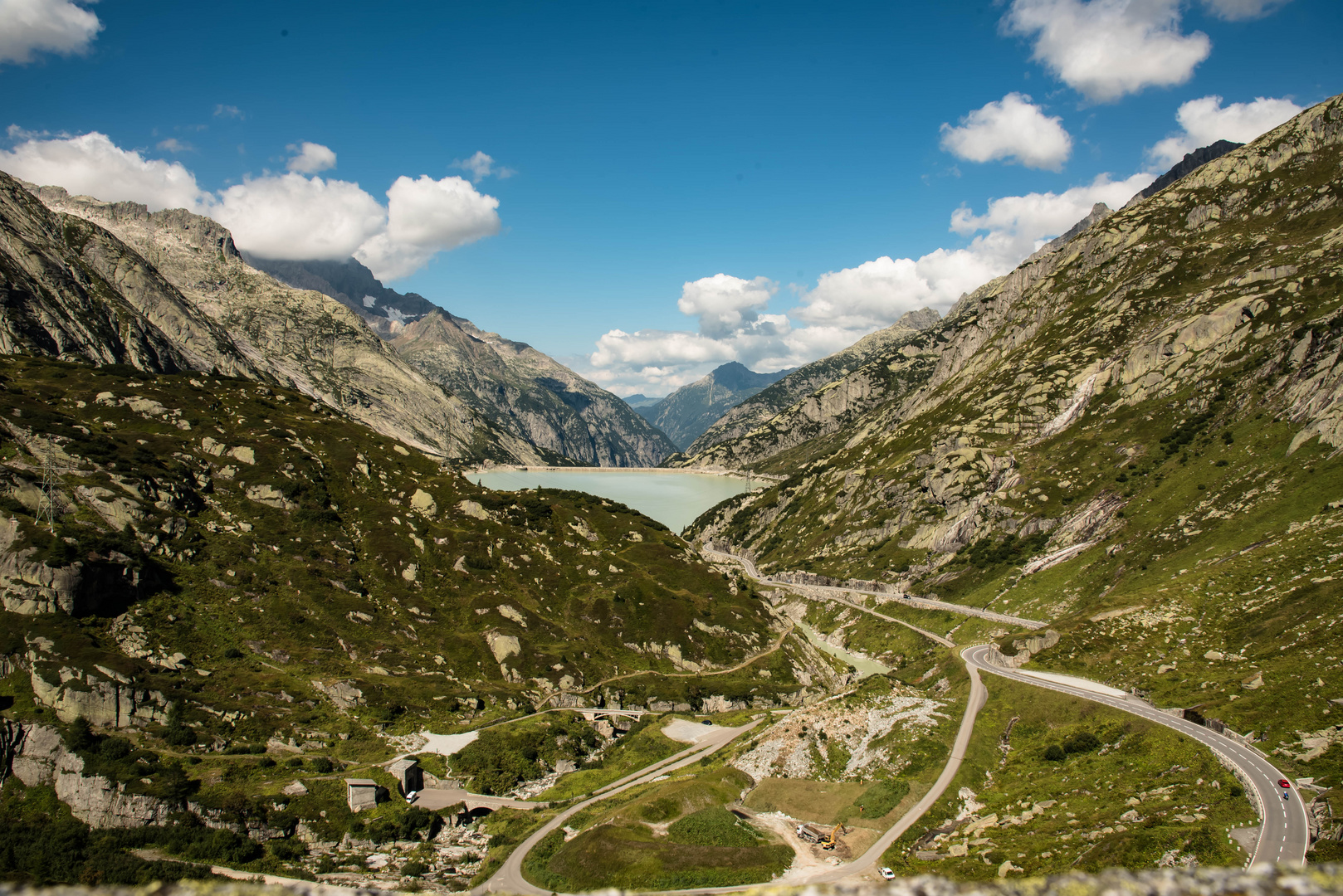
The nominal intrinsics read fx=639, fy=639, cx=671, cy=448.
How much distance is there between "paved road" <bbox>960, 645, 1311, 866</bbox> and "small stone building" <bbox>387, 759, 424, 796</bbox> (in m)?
63.6

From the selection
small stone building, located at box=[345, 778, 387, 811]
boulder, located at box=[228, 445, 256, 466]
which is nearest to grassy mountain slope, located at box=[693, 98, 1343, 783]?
small stone building, located at box=[345, 778, 387, 811]

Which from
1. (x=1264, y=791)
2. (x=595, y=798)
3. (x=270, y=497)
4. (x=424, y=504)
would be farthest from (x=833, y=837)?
(x=270, y=497)

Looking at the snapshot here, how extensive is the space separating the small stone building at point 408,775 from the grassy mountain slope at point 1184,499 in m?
71.6

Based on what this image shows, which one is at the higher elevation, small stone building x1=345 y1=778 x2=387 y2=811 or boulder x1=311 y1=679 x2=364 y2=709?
boulder x1=311 y1=679 x2=364 y2=709

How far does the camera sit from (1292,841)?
35.5 meters

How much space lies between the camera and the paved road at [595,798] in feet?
149

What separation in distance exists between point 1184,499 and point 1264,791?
95.0 m

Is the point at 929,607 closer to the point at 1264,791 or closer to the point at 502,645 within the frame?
the point at 502,645

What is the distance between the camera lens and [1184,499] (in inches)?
4626

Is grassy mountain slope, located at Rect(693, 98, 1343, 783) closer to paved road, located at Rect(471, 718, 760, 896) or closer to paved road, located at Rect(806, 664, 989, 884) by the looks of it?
paved road, located at Rect(806, 664, 989, 884)

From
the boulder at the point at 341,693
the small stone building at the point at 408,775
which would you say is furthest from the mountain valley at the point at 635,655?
the small stone building at the point at 408,775

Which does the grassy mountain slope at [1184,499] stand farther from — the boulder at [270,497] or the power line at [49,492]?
the power line at [49,492]

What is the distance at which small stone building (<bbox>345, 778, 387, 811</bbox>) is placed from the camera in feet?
190

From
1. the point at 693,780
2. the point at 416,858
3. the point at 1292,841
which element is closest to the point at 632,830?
the point at 693,780
